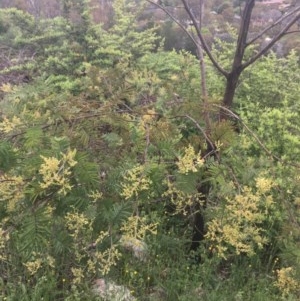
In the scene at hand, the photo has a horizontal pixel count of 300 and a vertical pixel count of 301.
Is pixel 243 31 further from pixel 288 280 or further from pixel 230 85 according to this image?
pixel 288 280

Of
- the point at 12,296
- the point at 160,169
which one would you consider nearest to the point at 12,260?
the point at 12,296

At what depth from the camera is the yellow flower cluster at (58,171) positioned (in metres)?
1.56

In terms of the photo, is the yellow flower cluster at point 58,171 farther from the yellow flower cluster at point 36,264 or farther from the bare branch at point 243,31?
the bare branch at point 243,31

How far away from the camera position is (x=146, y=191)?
1.86 m

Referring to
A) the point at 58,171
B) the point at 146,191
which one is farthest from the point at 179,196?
the point at 58,171

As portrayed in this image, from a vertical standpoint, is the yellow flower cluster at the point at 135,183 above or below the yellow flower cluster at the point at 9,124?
below

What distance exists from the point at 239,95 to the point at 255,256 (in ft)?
7.70

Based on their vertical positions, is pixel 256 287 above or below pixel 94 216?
below

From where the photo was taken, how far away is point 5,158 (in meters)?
1.82

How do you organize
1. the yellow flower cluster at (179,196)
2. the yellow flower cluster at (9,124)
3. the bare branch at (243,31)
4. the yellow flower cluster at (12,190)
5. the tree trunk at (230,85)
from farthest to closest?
the tree trunk at (230,85) → the bare branch at (243,31) → the yellow flower cluster at (179,196) → the yellow flower cluster at (9,124) → the yellow flower cluster at (12,190)

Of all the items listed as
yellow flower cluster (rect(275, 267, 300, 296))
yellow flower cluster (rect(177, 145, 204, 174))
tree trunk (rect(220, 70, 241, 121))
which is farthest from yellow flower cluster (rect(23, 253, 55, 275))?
tree trunk (rect(220, 70, 241, 121))

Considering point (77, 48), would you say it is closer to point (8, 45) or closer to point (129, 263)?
point (8, 45)

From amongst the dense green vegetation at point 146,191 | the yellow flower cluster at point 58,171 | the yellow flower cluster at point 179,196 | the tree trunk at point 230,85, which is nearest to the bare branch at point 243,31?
the tree trunk at point 230,85

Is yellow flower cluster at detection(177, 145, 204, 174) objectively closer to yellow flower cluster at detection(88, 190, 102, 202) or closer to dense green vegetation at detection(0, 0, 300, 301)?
dense green vegetation at detection(0, 0, 300, 301)
